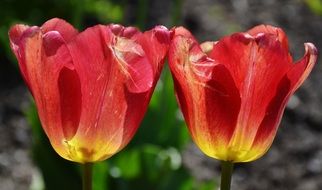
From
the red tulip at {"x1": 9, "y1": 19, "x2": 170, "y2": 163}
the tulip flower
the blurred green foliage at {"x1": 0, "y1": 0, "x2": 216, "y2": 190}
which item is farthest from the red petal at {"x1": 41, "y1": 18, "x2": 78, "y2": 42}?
the blurred green foliage at {"x1": 0, "y1": 0, "x2": 216, "y2": 190}

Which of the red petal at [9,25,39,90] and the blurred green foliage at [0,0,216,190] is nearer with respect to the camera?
the red petal at [9,25,39,90]

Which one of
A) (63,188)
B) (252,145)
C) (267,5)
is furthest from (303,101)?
(252,145)

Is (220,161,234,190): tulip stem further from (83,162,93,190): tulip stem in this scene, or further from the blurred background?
the blurred background

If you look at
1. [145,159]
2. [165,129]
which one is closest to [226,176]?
[145,159]

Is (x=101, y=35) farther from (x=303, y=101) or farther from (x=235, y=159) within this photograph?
(x=303, y=101)

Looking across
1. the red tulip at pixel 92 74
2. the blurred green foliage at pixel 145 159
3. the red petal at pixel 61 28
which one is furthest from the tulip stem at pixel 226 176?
the blurred green foliage at pixel 145 159

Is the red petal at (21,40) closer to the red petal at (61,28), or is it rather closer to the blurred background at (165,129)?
the red petal at (61,28)
